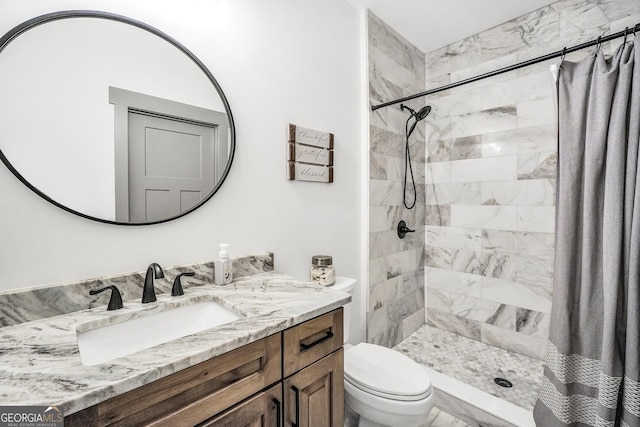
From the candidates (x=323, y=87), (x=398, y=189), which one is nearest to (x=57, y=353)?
(x=323, y=87)

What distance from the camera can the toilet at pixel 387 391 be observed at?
119 cm

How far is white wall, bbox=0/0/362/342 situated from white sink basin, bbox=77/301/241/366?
23 cm

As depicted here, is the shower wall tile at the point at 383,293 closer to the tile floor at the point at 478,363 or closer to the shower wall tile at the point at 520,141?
the tile floor at the point at 478,363

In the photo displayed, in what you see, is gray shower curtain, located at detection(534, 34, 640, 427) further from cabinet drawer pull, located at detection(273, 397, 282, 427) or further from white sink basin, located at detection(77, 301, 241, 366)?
white sink basin, located at detection(77, 301, 241, 366)

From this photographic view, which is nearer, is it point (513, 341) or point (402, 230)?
point (513, 341)

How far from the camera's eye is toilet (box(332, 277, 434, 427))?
1.19m

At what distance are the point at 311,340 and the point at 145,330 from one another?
56 cm

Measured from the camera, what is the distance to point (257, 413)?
819 mm

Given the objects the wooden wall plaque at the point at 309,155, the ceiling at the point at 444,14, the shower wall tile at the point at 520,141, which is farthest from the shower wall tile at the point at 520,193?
the wooden wall plaque at the point at 309,155

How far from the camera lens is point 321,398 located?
39.7 inches

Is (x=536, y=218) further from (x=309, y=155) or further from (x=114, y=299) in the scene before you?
(x=114, y=299)

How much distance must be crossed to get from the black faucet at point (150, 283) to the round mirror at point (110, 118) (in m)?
0.20

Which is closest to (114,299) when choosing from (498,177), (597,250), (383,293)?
(383,293)

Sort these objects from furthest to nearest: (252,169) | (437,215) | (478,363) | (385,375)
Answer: (437,215)
(478,363)
(252,169)
(385,375)
